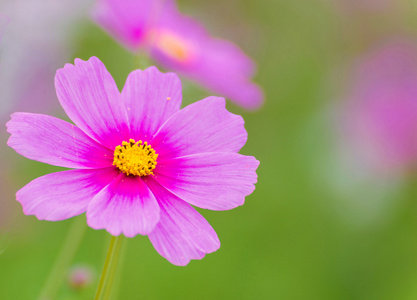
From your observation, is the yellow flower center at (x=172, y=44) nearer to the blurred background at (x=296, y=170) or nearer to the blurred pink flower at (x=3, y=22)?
the blurred background at (x=296, y=170)

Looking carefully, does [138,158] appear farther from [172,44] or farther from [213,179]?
[172,44]

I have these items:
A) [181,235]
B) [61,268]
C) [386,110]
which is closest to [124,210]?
[181,235]

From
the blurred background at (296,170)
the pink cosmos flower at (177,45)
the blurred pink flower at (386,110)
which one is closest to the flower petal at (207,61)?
the pink cosmos flower at (177,45)

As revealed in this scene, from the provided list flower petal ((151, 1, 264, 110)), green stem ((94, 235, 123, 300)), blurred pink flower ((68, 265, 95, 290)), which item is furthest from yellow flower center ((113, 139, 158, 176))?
flower petal ((151, 1, 264, 110))

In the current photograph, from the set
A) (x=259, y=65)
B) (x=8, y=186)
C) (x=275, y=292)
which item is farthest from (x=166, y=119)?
(x=259, y=65)

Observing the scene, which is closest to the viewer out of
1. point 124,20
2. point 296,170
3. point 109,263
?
point 109,263
